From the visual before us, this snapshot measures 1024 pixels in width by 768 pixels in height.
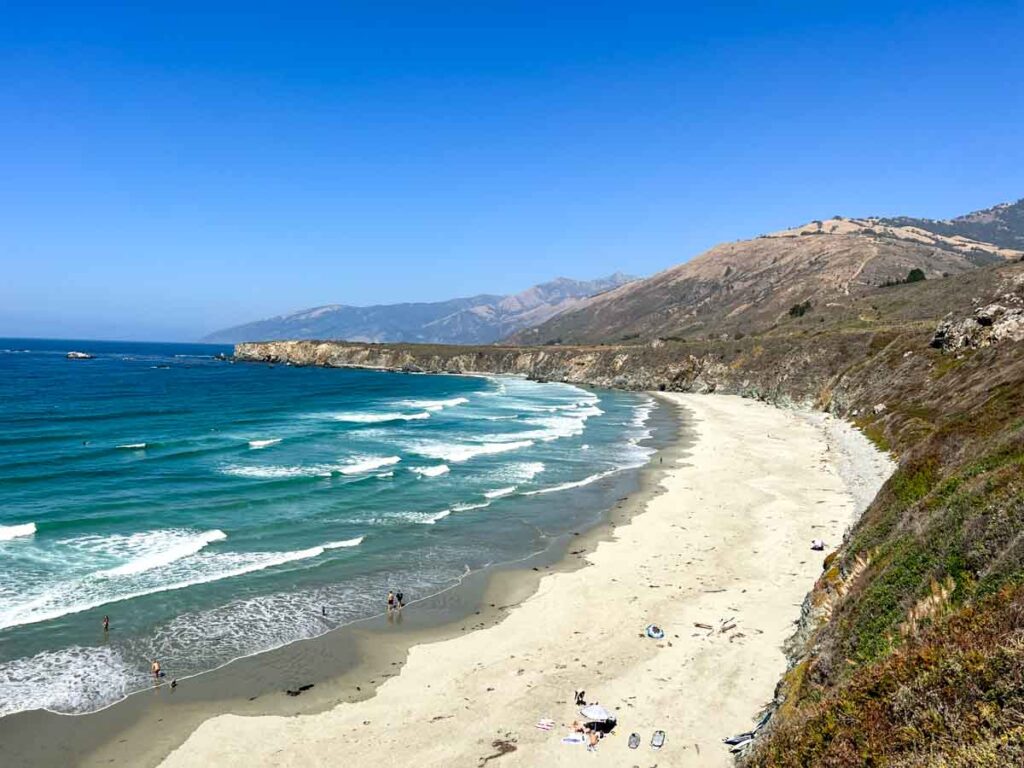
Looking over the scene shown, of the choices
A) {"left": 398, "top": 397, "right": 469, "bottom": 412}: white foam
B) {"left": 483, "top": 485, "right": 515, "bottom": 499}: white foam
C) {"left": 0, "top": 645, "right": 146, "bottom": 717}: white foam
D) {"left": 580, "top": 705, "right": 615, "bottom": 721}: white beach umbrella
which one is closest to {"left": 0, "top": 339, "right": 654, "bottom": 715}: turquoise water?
{"left": 0, "top": 645, "right": 146, "bottom": 717}: white foam

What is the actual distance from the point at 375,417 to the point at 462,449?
22255 millimetres

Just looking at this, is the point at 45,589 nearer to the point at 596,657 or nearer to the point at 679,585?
the point at 596,657

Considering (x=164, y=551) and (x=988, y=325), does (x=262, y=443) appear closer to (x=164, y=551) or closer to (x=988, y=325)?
(x=164, y=551)

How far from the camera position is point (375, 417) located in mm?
74375

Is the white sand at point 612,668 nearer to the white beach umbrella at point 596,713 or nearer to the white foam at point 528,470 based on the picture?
the white beach umbrella at point 596,713

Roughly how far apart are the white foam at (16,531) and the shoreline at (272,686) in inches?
656

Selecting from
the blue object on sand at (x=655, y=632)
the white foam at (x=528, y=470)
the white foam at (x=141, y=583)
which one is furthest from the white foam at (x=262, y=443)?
the blue object on sand at (x=655, y=632)

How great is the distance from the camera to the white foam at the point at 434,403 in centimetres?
8588

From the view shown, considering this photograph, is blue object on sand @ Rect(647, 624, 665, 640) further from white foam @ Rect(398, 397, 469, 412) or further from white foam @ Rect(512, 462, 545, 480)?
white foam @ Rect(398, 397, 469, 412)

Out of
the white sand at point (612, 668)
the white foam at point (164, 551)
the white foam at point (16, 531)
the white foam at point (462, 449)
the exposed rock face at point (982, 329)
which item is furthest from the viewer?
the white foam at point (462, 449)

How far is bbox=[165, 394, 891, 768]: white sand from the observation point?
15836 millimetres

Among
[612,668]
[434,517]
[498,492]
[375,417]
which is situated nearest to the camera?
[612,668]

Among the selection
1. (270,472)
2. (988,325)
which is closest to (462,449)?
(270,472)

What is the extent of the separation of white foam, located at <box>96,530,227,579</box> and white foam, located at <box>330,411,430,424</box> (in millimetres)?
39032
